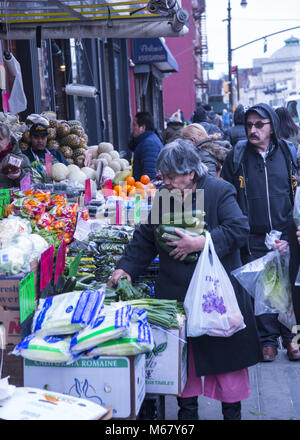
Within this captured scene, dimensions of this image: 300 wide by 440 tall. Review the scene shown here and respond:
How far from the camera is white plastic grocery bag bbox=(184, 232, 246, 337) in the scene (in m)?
2.82

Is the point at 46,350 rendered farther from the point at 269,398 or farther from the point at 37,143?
the point at 37,143

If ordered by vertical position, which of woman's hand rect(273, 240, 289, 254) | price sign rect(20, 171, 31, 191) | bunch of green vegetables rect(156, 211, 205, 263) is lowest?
woman's hand rect(273, 240, 289, 254)

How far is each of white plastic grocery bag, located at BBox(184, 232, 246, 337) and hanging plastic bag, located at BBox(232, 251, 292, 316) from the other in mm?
646

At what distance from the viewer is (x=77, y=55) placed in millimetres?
11156

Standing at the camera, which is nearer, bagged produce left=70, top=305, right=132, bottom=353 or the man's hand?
bagged produce left=70, top=305, right=132, bottom=353

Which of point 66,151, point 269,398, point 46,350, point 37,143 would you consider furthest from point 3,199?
point 66,151

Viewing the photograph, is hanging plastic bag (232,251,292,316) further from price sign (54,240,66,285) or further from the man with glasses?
price sign (54,240,66,285)

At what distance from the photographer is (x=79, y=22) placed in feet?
20.5

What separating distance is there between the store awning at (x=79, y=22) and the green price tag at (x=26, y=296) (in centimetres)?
395

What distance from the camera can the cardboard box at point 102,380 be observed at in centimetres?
240

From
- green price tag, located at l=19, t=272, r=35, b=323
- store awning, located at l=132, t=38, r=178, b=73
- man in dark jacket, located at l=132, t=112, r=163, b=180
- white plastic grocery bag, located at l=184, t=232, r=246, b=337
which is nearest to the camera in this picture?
green price tag, located at l=19, t=272, r=35, b=323

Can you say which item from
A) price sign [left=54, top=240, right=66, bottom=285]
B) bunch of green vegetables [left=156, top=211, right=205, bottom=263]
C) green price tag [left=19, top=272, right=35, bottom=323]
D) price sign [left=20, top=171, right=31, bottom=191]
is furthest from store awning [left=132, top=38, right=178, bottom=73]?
green price tag [left=19, top=272, right=35, bottom=323]

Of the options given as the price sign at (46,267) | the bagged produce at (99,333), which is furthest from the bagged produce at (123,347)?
the price sign at (46,267)

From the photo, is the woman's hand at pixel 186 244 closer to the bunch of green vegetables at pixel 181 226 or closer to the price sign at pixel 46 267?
the bunch of green vegetables at pixel 181 226
